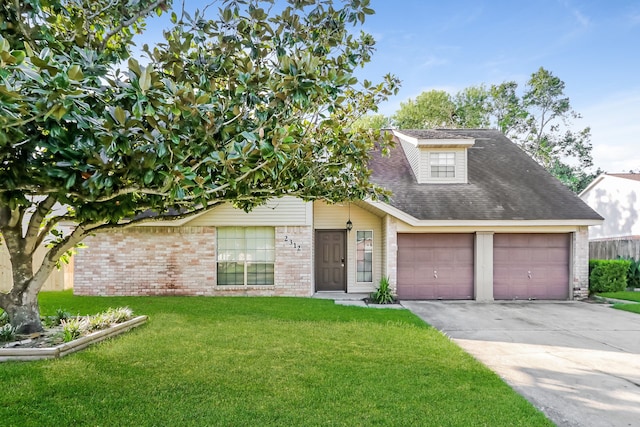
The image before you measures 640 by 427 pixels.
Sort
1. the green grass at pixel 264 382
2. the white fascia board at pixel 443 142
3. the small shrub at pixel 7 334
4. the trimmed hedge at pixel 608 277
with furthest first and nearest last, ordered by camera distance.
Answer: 1. the white fascia board at pixel 443 142
2. the trimmed hedge at pixel 608 277
3. the small shrub at pixel 7 334
4. the green grass at pixel 264 382

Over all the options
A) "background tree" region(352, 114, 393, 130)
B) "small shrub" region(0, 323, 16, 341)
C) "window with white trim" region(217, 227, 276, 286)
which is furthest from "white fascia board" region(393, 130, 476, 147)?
"background tree" region(352, 114, 393, 130)

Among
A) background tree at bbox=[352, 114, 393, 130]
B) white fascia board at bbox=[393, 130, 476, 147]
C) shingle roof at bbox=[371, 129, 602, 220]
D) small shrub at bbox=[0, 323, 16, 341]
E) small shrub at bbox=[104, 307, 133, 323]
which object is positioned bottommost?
small shrub at bbox=[104, 307, 133, 323]

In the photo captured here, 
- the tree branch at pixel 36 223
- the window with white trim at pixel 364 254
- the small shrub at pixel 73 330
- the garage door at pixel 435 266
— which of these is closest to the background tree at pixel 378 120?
the window with white trim at pixel 364 254

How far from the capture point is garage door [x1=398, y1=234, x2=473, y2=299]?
37.6ft

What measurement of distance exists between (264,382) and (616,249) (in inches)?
641

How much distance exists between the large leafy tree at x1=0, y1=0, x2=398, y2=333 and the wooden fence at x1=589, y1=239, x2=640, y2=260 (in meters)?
13.5

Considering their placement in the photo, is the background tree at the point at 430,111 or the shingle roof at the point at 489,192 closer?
the shingle roof at the point at 489,192

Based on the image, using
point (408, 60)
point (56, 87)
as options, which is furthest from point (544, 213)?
point (56, 87)

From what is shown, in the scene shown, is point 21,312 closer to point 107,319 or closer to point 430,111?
point 107,319

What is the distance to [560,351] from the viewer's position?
6.13 m

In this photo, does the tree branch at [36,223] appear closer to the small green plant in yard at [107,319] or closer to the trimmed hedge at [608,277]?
the small green plant in yard at [107,319]

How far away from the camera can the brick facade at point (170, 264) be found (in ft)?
37.4

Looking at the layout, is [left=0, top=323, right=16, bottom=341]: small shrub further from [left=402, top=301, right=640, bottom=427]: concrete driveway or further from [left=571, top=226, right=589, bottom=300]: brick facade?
[left=571, top=226, right=589, bottom=300]: brick facade

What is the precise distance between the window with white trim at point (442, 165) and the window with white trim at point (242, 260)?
19.8 ft
